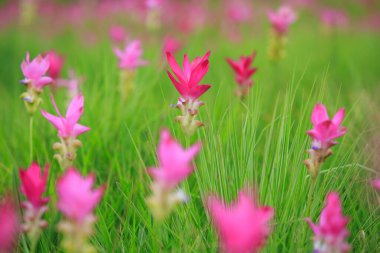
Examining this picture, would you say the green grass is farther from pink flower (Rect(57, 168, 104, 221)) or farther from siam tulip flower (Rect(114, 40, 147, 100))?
pink flower (Rect(57, 168, 104, 221))

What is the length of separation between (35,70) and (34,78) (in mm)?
31

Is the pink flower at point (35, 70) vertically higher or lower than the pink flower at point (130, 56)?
higher

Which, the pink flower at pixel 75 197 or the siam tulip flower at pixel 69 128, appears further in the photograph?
the siam tulip flower at pixel 69 128

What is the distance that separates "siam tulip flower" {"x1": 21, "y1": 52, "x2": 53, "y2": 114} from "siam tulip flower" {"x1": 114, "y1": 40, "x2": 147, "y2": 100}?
0.73 meters

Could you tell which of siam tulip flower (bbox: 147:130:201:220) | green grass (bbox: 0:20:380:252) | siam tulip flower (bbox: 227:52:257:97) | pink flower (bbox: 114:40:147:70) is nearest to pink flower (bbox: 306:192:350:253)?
green grass (bbox: 0:20:380:252)

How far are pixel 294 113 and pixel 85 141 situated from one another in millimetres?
1107

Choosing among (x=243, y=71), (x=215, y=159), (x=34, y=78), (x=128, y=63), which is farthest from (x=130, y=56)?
(x=215, y=159)

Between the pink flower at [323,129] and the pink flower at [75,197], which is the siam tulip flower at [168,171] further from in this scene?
the pink flower at [323,129]

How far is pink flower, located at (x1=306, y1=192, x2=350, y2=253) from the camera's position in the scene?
817 millimetres

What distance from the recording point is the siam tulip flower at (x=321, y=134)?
3.46 ft

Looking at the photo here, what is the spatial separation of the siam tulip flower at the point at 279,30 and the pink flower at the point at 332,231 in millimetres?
1577

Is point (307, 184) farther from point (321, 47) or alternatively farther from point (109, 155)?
point (321, 47)

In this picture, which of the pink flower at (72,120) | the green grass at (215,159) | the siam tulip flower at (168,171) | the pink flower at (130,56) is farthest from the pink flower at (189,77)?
the pink flower at (130,56)

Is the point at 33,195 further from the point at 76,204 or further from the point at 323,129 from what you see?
the point at 323,129
